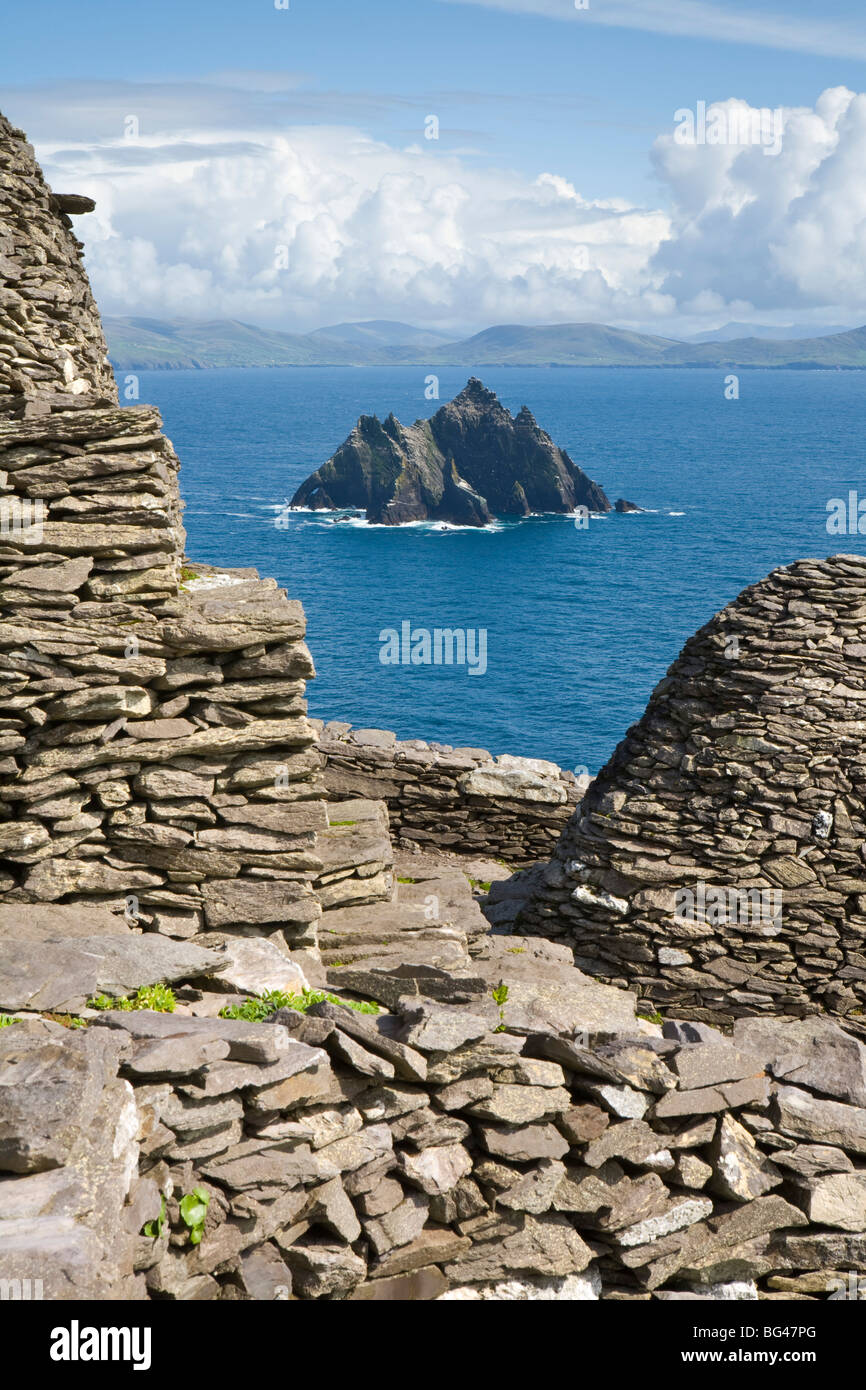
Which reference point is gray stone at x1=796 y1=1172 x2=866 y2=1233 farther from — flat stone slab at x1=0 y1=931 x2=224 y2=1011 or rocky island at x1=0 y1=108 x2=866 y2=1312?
flat stone slab at x1=0 y1=931 x2=224 y2=1011

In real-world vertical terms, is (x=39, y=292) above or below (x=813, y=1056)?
above

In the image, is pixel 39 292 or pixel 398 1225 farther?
pixel 39 292

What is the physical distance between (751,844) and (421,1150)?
33.7 feet

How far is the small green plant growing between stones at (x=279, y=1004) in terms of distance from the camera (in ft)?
31.9

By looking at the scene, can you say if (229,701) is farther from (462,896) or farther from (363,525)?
(363,525)

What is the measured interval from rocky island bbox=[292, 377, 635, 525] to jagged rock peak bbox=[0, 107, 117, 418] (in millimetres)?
122092

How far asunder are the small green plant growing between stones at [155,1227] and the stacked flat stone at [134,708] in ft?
14.6

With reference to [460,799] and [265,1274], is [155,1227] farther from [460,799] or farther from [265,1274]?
[460,799]

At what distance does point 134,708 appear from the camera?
1190 centimetres

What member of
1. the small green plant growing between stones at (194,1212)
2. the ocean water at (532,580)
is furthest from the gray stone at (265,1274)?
the ocean water at (532,580)

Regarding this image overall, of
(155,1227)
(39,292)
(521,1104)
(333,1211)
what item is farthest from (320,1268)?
(39,292)

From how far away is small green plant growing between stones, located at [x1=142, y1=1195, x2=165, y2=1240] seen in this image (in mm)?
7770

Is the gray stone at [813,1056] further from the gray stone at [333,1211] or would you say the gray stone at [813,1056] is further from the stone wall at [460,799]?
the stone wall at [460,799]

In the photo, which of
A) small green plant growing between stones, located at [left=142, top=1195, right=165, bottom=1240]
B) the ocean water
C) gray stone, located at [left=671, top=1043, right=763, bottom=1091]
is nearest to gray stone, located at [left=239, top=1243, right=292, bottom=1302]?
small green plant growing between stones, located at [left=142, top=1195, right=165, bottom=1240]
